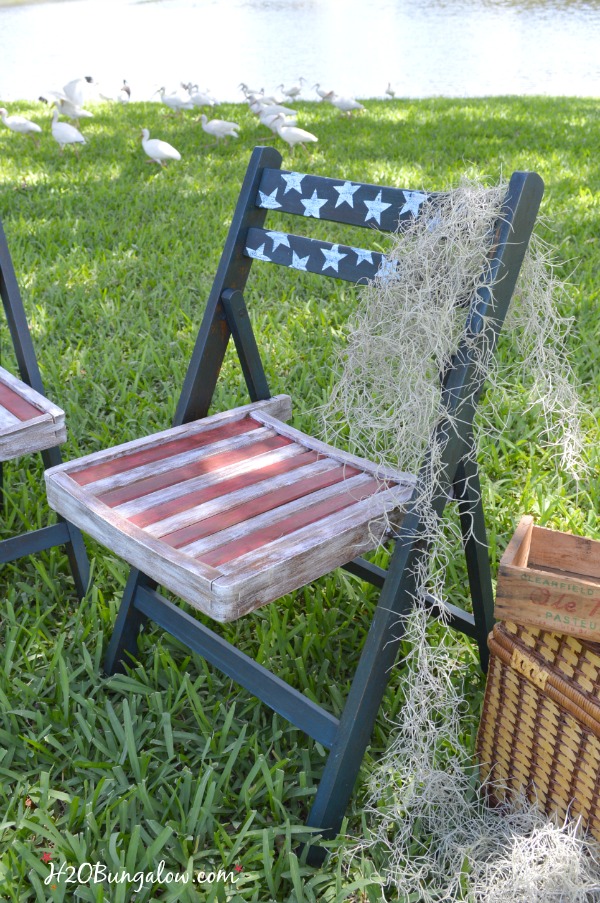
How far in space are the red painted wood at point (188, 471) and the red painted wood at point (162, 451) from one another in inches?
2.1

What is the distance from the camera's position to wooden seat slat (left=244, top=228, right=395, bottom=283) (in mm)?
1550

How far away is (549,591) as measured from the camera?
129 centimetres

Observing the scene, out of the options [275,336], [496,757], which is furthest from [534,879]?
[275,336]

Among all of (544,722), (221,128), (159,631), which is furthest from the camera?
(221,128)

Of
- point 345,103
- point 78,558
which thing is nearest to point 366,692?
point 78,558

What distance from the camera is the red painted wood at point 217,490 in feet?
4.93

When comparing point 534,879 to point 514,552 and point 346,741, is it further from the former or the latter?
point 514,552

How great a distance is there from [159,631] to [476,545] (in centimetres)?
82

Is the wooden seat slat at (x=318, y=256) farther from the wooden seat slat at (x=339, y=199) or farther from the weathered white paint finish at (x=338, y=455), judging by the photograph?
the weathered white paint finish at (x=338, y=455)

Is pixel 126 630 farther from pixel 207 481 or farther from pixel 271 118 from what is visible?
pixel 271 118

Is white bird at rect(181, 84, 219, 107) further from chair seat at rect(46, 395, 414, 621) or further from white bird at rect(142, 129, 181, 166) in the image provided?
chair seat at rect(46, 395, 414, 621)

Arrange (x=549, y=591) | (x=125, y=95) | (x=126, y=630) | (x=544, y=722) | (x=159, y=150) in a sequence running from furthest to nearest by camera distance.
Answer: (x=125, y=95), (x=159, y=150), (x=126, y=630), (x=544, y=722), (x=549, y=591)

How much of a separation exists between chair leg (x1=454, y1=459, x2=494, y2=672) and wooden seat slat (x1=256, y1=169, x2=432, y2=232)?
0.47m
